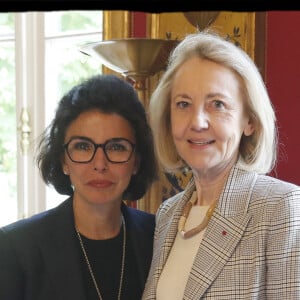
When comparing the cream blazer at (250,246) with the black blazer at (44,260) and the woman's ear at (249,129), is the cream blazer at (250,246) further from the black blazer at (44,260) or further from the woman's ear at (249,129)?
the black blazer at (44,260)

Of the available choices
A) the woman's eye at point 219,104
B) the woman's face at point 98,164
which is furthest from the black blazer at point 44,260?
the woman's eye at point 219,104

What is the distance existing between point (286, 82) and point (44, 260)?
1.35 meters

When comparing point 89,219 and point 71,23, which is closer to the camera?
point 89,219

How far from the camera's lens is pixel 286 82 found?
2.00m

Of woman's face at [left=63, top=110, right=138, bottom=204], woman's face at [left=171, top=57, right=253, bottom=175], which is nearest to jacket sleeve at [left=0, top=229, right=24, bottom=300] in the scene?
woman's face at [left=63, top=110, right=138, bottom=204]

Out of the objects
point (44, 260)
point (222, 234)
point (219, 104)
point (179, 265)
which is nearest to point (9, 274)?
point (44, 260)

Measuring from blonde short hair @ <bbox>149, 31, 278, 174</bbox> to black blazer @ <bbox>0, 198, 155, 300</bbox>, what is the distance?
1.19 feet

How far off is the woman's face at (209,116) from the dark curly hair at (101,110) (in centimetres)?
25

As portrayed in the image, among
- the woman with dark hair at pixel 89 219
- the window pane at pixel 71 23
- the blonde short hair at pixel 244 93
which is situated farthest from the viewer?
the window pane at pixel 71 23

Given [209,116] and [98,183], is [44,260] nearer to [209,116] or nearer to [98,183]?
[98,183]

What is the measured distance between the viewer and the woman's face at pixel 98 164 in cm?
114

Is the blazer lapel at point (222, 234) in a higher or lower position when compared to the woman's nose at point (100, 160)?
lower

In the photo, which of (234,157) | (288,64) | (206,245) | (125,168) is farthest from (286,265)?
(288,64)

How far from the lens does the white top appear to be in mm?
964
